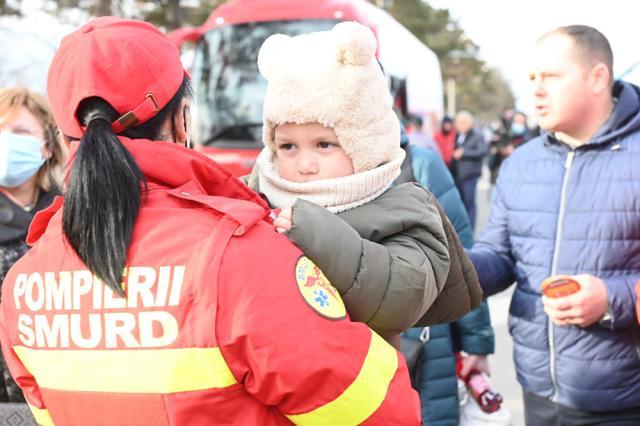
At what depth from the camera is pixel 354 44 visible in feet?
5.23

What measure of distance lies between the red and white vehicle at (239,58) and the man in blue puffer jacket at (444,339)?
6.25m

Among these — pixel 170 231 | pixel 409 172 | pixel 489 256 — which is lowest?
pixel 489 256

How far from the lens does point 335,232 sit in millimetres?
1420

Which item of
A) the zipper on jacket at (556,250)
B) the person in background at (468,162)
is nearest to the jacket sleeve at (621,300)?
the zipper on jacket at (556,250)

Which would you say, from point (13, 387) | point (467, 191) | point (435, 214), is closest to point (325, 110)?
point (435, 214)

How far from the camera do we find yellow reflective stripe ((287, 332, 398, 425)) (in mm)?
1301

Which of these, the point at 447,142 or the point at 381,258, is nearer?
the point at 381,258

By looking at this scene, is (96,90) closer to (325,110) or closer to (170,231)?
(170,231)

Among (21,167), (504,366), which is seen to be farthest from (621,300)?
(504,366)

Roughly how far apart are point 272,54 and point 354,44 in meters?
0.24

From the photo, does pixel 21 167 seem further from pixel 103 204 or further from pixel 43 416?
pixel 103 204

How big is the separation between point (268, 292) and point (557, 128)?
180 cm

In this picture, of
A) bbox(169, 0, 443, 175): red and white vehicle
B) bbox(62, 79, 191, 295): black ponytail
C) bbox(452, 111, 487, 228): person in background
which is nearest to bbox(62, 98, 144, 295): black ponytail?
bbox(62, 79, 191, 295): black ponytail

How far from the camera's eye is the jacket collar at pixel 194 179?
134cm
